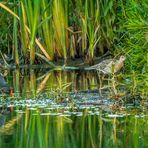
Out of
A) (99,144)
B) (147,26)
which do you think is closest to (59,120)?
(99,144)

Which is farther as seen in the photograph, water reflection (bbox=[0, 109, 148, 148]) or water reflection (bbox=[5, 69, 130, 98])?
water reflection (bbox=[5, 69, 130, 98])

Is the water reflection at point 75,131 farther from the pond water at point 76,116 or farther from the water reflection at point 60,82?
the water reflection at point 60,82

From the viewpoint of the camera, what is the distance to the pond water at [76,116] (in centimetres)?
599

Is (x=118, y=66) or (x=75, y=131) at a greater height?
(x=118, y=66)

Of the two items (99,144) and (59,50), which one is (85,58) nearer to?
(59,50)

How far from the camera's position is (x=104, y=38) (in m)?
13.0

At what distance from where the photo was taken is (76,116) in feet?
23.6

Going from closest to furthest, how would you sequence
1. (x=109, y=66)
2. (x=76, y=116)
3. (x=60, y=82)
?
(x=76, y=116), (x=60, y=82), (x=109, y=66)

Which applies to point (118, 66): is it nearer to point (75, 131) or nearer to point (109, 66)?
point (109, 66)

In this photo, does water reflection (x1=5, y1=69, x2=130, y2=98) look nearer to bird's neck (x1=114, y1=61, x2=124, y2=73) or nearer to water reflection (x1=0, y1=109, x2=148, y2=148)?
bird's neck (x1=114, y1=61, x2=124, y2=73)

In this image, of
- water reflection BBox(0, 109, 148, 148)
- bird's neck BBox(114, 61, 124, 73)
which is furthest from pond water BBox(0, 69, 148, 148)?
bird's neck BBox(114, 61, 124, 73)

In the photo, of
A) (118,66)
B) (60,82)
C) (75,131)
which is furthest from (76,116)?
(118,66)

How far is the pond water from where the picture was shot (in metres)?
5.99

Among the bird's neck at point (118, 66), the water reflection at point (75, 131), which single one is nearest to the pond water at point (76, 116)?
the water reflection at point (75, 131)
